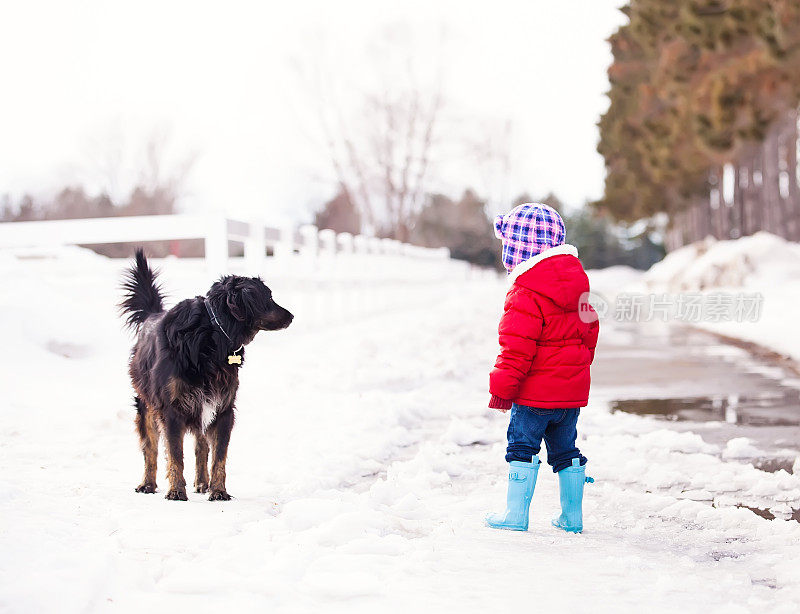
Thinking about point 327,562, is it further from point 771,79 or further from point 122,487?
point 771,79

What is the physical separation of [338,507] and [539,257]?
1.41 meters

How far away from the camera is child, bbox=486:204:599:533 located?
4.00m

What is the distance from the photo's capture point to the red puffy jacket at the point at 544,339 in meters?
3.98

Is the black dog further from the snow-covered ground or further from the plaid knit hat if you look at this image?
the plaid knit hat

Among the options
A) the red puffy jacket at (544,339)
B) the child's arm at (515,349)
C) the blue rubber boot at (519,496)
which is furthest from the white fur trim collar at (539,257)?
the blue rubber boot at (519,496)

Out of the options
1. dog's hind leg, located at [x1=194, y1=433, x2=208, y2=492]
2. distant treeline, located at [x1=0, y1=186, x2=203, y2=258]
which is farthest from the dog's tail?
distant treeline, located at [x1=0, y1=186, x2=203, y2=258]

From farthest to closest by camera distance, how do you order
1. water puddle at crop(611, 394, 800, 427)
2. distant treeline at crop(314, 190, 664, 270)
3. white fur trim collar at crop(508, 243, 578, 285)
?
1. distant treeline at crop(314, 190, 664, 270)
2. water puddle at crop(611, 394, 800, 427)
3. white fur trim collar at crop(508, 243, 578, 285)

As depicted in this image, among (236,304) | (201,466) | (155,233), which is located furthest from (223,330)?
(155,233)

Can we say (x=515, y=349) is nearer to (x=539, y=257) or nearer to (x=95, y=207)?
(x=539, y=257)

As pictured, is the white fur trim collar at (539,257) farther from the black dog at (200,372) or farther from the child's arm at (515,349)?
the black dog at (200,372)

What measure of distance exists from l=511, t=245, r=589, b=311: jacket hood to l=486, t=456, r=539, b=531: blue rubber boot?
737 millimetres

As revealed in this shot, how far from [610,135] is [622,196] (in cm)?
292

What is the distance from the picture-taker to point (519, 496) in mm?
4105

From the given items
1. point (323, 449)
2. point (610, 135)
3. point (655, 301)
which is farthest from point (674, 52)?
point (323, 449)
